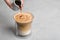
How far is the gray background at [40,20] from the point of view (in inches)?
51.4

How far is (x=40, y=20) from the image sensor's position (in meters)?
1.48

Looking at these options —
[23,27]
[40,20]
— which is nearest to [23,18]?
[23,27]

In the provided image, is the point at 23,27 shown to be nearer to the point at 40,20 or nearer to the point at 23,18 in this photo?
the point at 23,18

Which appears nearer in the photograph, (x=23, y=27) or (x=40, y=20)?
(x=23, y=27)

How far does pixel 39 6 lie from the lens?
1.71m

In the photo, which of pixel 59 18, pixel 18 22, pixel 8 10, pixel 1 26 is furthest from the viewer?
pixel 8 10

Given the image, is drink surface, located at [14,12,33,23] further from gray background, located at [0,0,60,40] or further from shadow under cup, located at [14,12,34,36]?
gray background, located at [0,0,60,40]

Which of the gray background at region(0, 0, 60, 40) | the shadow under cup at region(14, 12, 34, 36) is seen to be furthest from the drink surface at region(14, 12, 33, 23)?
the gray background at region(0, 0, 60, 40)

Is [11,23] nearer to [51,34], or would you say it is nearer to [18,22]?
[18,22]

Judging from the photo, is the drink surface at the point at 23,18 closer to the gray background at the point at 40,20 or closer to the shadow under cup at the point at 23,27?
the shadow under cup at the point at 23,27

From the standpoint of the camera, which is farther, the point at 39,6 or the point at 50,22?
the point at 39,6

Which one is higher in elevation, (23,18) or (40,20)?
(23,18)

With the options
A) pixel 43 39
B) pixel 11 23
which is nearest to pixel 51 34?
pixel 43 39

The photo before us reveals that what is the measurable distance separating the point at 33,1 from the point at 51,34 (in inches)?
23.6
